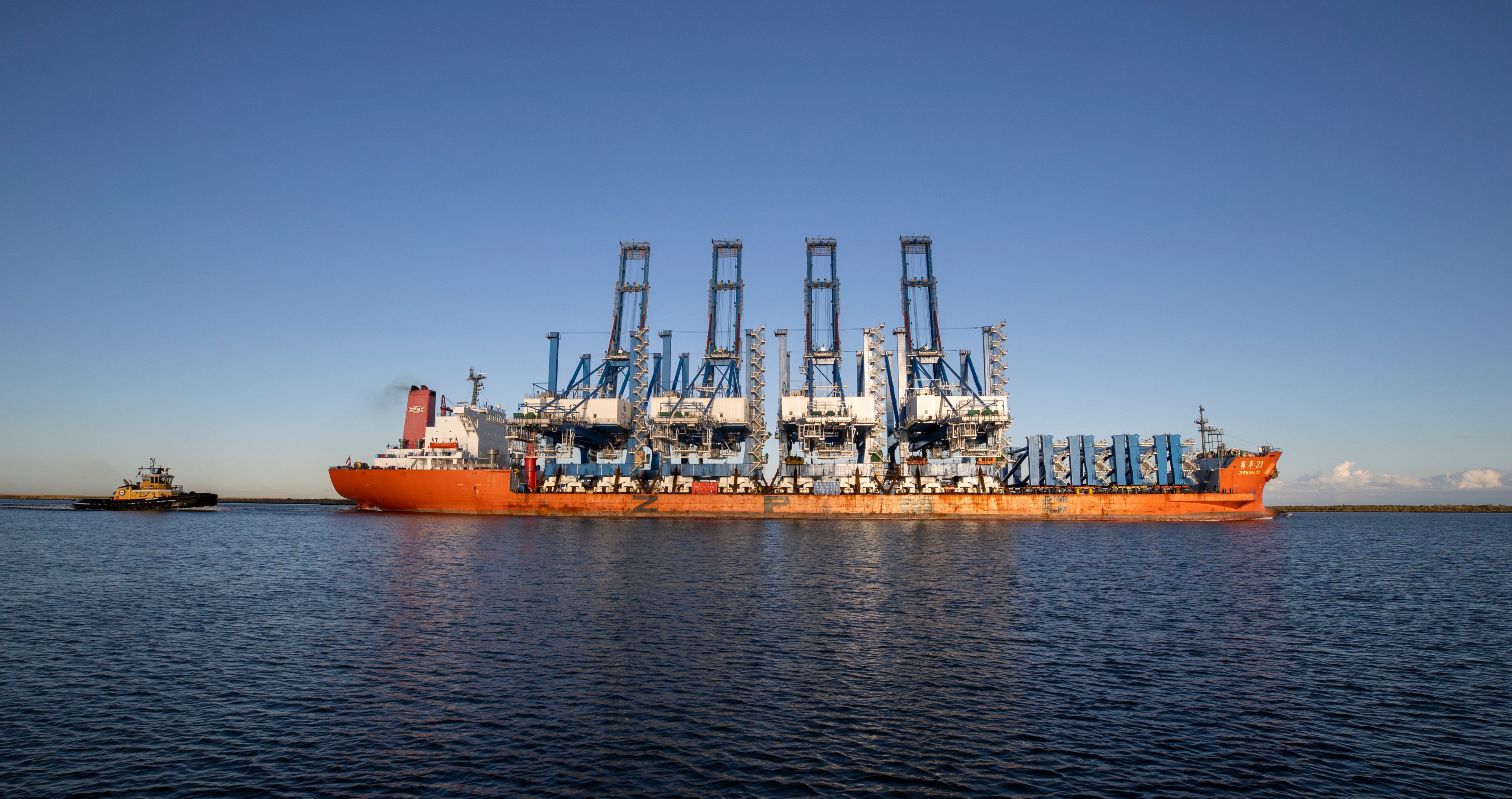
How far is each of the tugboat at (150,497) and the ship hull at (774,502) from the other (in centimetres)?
3476

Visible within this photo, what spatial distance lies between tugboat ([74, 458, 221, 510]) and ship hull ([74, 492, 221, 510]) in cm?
6

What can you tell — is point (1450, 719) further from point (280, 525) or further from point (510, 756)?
point (280, 525)

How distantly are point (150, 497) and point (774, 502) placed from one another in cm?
9052

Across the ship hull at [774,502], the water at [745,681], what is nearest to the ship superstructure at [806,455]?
the ship hull at [774,502]

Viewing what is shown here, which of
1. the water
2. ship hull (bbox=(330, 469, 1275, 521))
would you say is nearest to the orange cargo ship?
ship hull (bbox=(330, 469, 1275, 521))

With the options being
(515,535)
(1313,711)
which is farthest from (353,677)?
(515,535)

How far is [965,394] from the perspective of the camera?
8631 cm

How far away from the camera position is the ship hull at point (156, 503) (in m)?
99.9

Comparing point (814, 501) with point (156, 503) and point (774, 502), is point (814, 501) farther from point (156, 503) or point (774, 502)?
point (156, 503)

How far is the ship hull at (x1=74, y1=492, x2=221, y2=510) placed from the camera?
3932 inches

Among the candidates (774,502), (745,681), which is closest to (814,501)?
(774,502)

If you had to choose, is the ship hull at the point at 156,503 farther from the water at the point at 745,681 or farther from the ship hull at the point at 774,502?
the water at the point at 745,681

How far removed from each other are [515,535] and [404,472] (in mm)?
34832

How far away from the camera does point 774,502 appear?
273 ft
